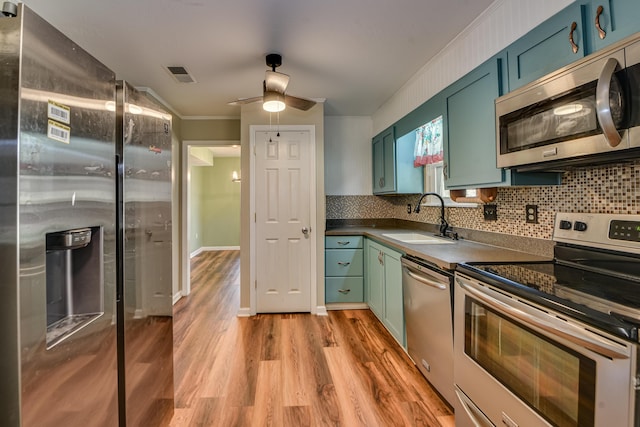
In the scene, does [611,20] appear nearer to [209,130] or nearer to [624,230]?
[624,230]

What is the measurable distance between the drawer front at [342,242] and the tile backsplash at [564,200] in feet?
3.31

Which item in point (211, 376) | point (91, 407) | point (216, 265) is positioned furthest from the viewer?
point (216, 265)

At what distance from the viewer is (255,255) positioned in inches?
134

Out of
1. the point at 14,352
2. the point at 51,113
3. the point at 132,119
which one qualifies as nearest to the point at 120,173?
the point at 132,119

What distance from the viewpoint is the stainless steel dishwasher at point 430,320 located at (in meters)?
1.75

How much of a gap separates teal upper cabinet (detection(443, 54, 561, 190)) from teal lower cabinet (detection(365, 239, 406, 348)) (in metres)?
0.79

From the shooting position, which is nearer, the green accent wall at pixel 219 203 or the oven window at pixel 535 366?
the oven window at pixel 535 366

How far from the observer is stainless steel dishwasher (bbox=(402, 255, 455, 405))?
5.73 ft

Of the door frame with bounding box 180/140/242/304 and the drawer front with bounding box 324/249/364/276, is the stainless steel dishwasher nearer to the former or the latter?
the drawer front with bounding box 324/249/364/276

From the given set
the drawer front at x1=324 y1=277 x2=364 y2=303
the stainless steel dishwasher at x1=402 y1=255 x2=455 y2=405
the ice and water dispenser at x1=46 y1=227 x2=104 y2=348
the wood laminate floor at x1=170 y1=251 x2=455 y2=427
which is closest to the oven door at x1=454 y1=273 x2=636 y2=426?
the stainless steel dishwasher at x1=402 y1=255 x2=455 y2=405

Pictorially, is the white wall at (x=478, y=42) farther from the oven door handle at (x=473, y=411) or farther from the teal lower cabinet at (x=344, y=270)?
the oven door handle at (x=473, y=411)

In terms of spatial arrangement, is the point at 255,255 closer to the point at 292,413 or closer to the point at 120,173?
the point at 292,413

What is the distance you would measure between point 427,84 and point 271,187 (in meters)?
1.82

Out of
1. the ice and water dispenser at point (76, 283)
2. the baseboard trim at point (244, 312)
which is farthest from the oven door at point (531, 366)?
the baseboard trim at point (244, 312)
